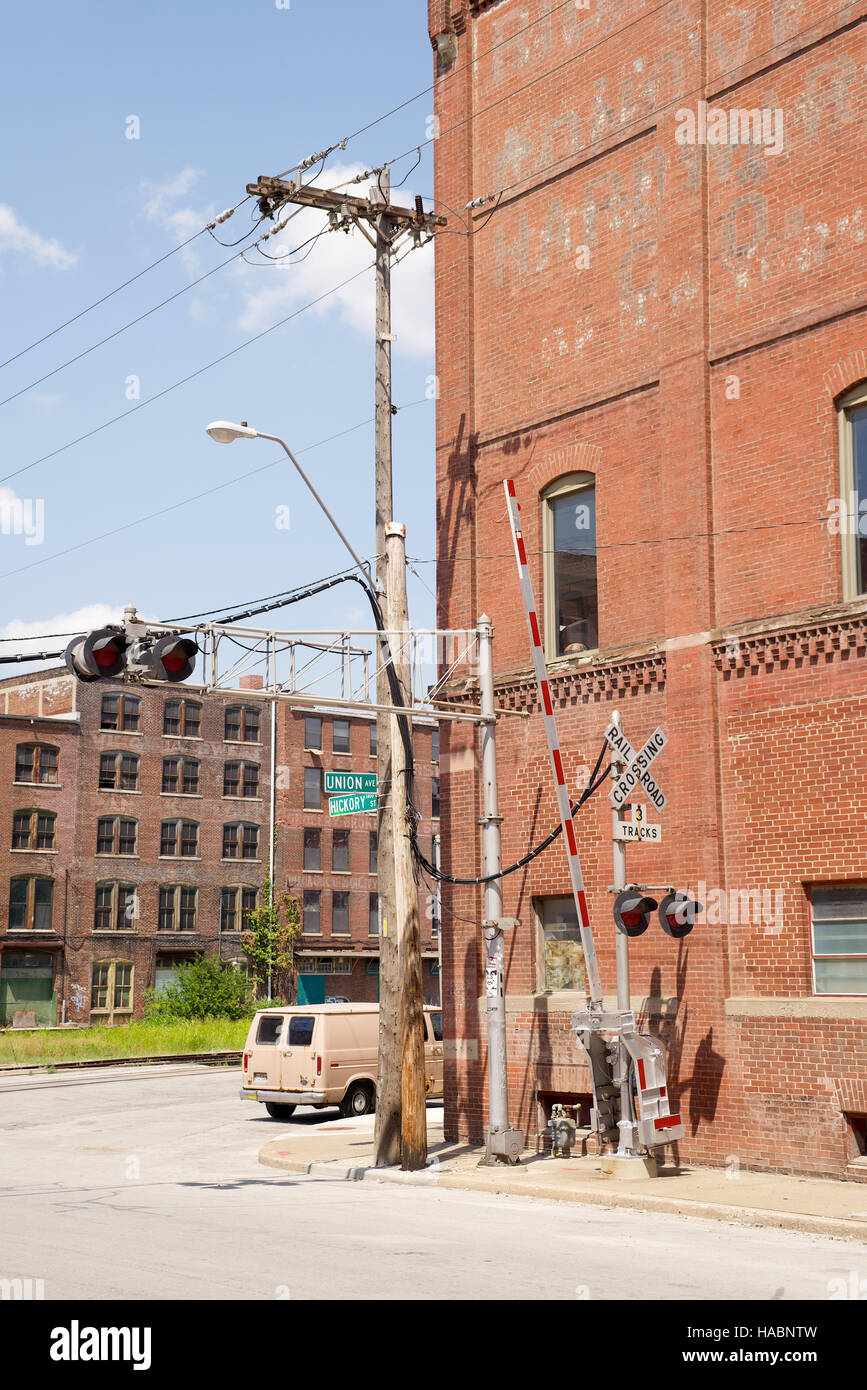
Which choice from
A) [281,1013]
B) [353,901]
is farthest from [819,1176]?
[353,901]

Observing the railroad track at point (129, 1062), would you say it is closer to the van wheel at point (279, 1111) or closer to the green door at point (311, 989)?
the green door at point (311, 989)

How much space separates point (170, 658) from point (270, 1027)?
13.8 m

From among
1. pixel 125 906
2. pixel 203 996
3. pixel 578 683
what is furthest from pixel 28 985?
pixel 578 683

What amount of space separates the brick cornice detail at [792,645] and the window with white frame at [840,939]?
2583mm

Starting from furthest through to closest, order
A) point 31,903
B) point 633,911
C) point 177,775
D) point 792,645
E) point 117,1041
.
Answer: point 177,775
point 31,903
point 117,1041
point 792,645
point 633,911

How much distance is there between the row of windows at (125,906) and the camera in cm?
5850

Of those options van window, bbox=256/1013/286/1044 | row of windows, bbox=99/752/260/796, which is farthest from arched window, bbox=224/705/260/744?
van window, bbox=256/1013/286/1044

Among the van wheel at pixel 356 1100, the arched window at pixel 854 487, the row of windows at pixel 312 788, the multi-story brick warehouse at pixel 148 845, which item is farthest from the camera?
the row of windows at pixel 312 788

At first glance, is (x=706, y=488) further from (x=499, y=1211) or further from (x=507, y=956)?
(x=499, y=1211)

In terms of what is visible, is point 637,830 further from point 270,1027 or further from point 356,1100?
point 270,1027

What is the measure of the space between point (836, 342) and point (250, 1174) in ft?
40.7

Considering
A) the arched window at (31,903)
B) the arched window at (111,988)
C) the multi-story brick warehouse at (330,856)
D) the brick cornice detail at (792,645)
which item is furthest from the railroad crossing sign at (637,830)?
the multi-story brick warehouse at (330,856)

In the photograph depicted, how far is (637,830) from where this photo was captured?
16891mm
